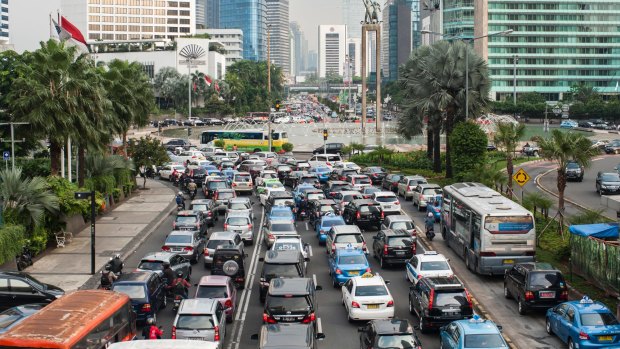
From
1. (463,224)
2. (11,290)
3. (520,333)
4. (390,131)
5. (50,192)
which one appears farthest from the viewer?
(390,131)

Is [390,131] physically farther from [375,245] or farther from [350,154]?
[375,245]

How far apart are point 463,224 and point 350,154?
5012cm

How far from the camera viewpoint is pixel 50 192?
3697 centimetres

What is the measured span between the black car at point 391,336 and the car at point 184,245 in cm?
1415

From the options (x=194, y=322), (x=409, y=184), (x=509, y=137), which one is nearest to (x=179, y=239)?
(x=194, y=322)

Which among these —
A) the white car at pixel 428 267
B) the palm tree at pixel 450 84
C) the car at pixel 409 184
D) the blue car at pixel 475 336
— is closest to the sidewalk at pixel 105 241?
the white car at pixel 428 267

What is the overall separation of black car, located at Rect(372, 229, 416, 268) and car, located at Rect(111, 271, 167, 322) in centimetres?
1003

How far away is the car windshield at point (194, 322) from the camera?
20500 millimetres

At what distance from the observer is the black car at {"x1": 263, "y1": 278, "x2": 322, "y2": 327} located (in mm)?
21656

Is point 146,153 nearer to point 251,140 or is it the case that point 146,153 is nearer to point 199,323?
point 251,140

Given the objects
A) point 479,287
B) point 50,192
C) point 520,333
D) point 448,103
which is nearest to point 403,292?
point 479,287

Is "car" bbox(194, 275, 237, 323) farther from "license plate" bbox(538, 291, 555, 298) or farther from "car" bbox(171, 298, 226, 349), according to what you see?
"license plate" bbox(538, 291, 555, 298)

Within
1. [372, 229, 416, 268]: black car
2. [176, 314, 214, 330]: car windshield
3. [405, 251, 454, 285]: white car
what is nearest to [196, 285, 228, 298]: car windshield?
[176, 314, 214, 330]: car windshield

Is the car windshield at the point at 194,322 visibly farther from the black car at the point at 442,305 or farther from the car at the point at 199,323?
the black car at the point at 442,305
